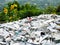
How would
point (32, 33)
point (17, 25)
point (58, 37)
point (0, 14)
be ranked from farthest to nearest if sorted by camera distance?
point (0, 14) < point (17, 25) < point (32, 33) < point (58, 37)

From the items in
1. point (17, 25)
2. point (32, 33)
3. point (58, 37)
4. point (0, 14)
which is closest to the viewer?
point (58, 37)

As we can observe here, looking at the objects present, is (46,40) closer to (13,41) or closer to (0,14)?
(13,41)

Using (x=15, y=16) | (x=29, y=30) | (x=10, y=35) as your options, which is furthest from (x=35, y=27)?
(x=15, y=16)

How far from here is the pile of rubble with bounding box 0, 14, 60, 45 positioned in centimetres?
428

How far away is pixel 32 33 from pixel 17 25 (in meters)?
0.71

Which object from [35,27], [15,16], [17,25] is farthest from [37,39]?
[15,16]

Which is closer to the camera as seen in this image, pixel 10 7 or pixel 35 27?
pixel 35 27

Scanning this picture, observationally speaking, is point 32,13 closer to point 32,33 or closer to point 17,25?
point 17,25

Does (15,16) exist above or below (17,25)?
above

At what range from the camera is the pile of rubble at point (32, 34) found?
14.0 ft

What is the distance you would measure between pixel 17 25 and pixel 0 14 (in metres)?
3.66

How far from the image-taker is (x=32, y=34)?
4516 mm

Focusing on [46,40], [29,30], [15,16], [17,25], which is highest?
[15,16]

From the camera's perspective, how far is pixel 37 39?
14.2 feet
